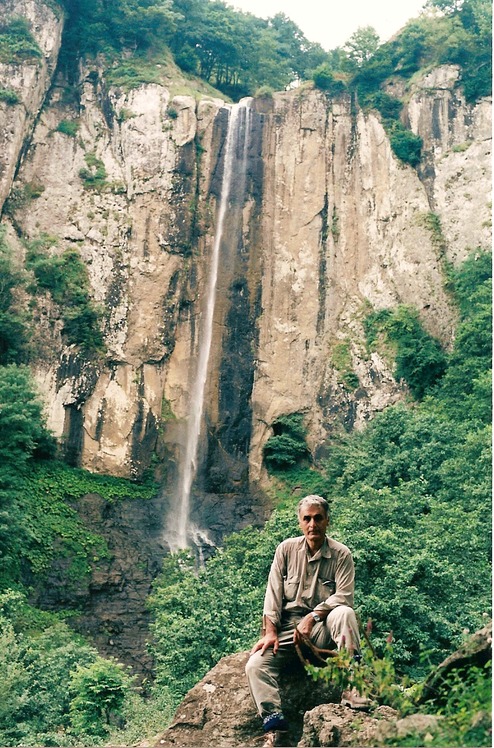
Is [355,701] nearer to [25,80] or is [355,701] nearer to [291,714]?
[291,714]

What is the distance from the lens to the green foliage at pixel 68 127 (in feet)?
88.1

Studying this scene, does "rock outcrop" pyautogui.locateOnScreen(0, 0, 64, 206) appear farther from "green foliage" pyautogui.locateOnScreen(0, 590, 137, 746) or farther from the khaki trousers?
the khaki trousers

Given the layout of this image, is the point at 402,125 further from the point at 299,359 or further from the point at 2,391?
the point at 2,391

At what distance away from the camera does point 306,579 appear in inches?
201

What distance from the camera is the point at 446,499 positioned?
52.4ft

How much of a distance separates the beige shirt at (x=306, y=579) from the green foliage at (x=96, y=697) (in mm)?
A: 8151

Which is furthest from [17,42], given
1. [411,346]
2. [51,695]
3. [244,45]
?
[51,695]

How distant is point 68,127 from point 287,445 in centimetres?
1333

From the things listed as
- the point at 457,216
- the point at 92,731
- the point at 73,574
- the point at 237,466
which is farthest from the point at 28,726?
the point at 457,216

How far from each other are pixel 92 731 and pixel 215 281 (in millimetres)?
16539

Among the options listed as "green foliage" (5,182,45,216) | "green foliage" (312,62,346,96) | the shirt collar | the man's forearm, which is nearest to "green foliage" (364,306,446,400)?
"green foliage" (312,62,346,96)

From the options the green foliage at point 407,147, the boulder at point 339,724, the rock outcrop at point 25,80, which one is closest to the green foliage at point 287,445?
the green foliage at point 407,147

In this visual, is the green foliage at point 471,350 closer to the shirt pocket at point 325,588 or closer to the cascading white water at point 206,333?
the cascading white water at point 206,333

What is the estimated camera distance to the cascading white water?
2231 cm
